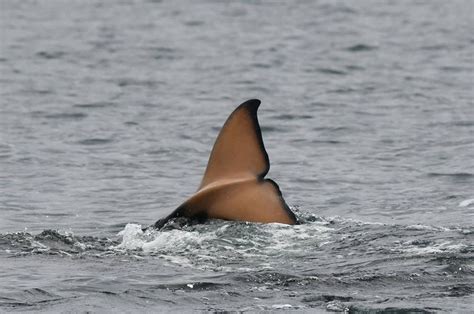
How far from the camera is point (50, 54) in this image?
26594 mm

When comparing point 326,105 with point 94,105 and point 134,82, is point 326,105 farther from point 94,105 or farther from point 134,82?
point 134,82

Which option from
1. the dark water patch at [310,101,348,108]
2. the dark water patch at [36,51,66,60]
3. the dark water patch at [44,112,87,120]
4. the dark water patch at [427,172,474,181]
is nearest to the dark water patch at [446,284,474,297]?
the dark water patch at [427,172,474,181]

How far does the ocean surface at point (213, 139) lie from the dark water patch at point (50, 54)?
9cm

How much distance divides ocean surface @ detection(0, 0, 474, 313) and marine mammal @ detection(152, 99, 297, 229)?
12cm

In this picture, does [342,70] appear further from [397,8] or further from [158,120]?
[397,8]

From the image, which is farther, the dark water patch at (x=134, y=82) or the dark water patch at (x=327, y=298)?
the dark water patch at (x=134, y=82)

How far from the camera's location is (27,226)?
1302 centimetres

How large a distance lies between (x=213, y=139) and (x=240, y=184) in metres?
6.85

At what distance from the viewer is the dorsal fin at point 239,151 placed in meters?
11.6

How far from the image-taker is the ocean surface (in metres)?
10.1

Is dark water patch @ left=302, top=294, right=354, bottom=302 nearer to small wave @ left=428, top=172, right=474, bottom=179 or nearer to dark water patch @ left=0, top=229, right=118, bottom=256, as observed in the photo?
dark water patch @ left=0, top=229, right=118, bottom=256

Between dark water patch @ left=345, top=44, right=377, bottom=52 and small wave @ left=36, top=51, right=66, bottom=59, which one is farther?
dark water patch @ left=345, top=44, right=377, bottom=52

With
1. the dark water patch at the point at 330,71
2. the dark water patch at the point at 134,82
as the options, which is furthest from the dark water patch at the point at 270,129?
the dark water patch at the point at 330,71

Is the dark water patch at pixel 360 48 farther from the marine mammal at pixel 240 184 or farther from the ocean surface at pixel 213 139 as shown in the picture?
the marine mammal at pixel 240 184
